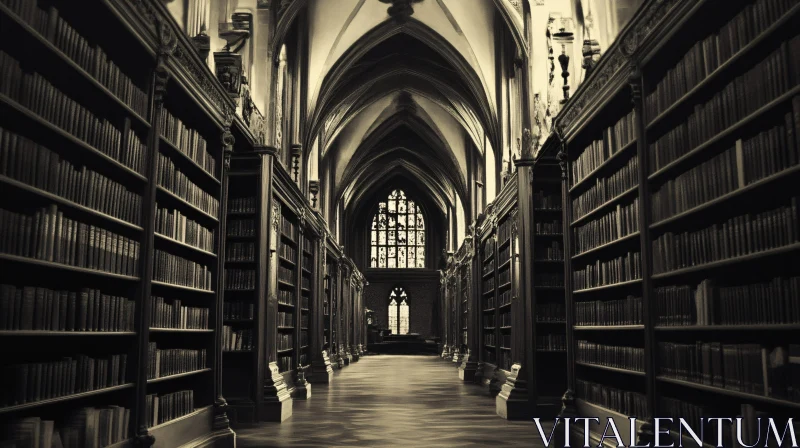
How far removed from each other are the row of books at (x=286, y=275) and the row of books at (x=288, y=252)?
0.19 m

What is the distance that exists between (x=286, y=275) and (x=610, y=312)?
19.1 feet

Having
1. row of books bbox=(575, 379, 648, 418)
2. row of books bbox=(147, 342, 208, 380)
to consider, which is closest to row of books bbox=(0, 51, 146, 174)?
row of books bbox=(147, 342, 208, 380)

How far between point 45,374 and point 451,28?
11.3 metres

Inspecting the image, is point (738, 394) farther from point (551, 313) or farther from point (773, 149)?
point (551, 313)

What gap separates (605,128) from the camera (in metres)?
6.77

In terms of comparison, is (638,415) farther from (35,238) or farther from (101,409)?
(35,238)

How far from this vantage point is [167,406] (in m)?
5.61

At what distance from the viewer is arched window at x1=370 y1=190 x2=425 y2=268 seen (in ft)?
111

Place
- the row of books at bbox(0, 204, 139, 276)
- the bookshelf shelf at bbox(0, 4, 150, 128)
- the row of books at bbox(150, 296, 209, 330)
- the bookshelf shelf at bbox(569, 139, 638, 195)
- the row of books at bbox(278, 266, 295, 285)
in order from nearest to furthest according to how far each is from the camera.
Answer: the bookshelf shelf at bbox(0, 4, 150, 128)
the row of books at bbox(0, 204, 139, 276)
the row of books at bbox(150, 296, 209, 330)
the bookshelf shelf at bbox(569, 139, 638, 195)
the row of books at bbox(278, 266, 295, 285)

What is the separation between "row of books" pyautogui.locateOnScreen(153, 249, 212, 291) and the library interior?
0.11 ft

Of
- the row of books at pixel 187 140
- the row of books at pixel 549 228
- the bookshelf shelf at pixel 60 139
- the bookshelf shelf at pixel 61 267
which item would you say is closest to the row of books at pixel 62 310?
the bookshelf shelf at pixel 61 267

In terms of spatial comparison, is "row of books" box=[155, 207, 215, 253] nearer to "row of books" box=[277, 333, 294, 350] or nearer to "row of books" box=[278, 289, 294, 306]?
"row of books" box=[278, 289, 294, 306]

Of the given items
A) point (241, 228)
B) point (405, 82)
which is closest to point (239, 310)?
point (241, 228)

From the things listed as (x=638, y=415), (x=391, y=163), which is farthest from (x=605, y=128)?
(x=391, y=163)
